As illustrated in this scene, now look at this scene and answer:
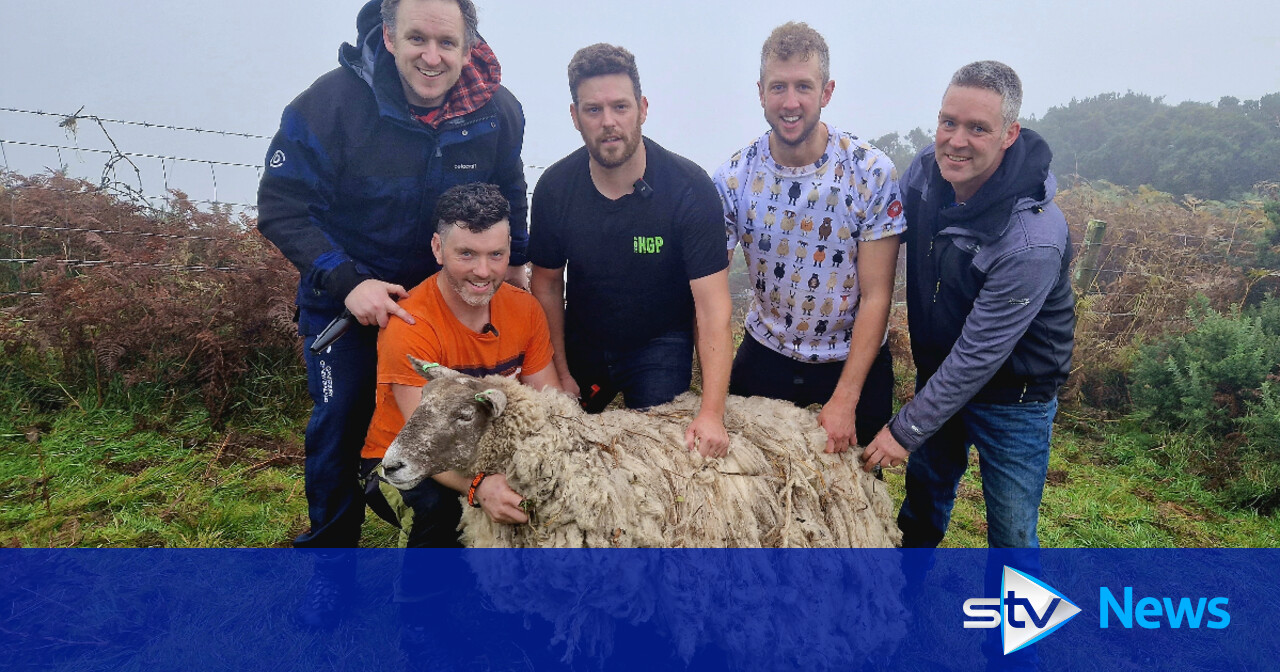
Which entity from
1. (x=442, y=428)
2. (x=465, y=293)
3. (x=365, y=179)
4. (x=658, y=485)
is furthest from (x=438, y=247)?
(x=658, y=485)

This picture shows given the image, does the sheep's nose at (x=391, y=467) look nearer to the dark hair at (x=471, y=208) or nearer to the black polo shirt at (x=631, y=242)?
the dark hair at (x=471, y=208)

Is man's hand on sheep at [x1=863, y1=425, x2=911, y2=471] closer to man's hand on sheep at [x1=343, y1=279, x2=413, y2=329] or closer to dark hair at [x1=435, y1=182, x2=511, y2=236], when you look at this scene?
dark hair at [x1=435, y1=182, x2=511, y2=236]

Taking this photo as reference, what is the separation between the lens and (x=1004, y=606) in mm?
3465

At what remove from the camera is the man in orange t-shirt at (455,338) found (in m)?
3.11

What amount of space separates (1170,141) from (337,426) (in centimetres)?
2501

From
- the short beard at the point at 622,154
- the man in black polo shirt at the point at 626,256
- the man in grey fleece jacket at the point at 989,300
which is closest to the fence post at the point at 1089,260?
the man in grey fleece jacket at the point at 989,300

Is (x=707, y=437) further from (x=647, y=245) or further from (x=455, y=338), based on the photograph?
(x=455, y=338)

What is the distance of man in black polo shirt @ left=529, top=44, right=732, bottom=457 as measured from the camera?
340 cm

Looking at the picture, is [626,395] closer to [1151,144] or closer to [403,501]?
[403,501]

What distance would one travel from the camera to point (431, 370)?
2.89 metres

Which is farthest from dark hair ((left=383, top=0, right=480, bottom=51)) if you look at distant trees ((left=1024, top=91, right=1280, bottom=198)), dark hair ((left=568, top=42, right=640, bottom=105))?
distant trees ((left=1024, top=91, right=1280, bottom=198))

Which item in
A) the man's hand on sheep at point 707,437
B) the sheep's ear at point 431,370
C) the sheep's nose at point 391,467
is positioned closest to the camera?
the sheep's nose at point 391,467

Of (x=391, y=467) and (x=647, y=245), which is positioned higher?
(x=647, y=245)

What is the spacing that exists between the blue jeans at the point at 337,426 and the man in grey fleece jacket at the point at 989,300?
2742mm
